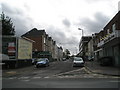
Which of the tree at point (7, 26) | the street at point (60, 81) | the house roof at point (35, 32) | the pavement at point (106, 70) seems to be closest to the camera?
the street at point (60, 81)

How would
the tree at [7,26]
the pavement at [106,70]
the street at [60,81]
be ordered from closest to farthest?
the street at [60,81] < the pavement at [106,70] < the tree at [7,26]

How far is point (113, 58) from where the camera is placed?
3225 centimetres

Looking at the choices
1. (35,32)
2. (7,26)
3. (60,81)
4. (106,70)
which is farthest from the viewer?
(35,32)

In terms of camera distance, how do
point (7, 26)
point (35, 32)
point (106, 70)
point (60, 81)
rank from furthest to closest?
point (35, 32) → point (7, 26) → point (106, 70) → point (60, 81)

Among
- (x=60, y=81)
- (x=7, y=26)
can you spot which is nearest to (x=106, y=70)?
(x=60, y=81)

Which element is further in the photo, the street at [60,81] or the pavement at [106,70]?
the pavement at [106,70]

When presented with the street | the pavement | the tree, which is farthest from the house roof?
the street

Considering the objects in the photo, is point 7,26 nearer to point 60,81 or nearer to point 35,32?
point 35,32

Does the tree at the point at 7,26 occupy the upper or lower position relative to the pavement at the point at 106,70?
upper

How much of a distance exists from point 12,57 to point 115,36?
17.1m

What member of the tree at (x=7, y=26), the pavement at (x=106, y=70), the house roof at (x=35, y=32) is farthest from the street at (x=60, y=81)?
the house roof at (x=35, y=32)

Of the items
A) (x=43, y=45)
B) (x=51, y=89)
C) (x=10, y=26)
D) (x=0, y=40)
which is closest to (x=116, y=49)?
(x=0, y=40)

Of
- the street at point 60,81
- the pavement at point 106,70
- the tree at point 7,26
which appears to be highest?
the tree at point 7,26

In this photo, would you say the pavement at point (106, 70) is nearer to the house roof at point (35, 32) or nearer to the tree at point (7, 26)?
the tree at point (7, 26)
